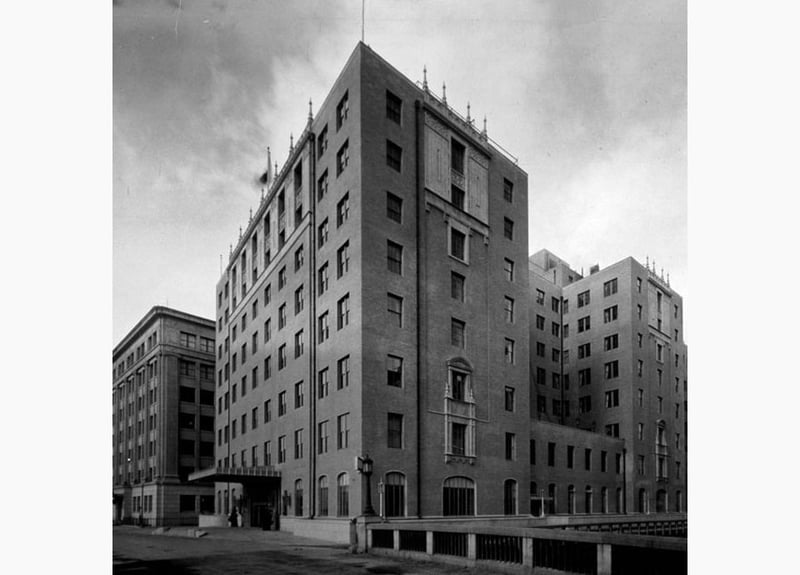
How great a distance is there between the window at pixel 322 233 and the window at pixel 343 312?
510 centimetres

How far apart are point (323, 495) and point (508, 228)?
23.2 m

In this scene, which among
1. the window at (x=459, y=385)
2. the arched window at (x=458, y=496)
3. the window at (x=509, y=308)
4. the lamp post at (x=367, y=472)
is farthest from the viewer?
the window at (x=509, y=308)

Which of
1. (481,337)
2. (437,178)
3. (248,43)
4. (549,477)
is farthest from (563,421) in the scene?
(248,43)

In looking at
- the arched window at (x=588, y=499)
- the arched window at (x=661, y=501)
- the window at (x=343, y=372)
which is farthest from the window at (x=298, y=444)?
the arched window at (x=661, y=501)

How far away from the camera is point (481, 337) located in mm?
47250

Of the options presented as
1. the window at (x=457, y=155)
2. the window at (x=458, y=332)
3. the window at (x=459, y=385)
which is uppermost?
the window at (x=457, y=155)

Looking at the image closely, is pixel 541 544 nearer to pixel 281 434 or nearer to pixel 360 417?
pixel 360 417

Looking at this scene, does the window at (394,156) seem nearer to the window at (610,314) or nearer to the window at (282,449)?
the window at (282,449)

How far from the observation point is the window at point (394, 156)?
42.5m

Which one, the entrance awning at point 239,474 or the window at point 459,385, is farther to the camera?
the entrance awning at point 239,474

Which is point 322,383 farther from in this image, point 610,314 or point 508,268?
point 610,314

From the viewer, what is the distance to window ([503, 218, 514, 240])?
51.8 m

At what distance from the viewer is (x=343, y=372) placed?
40781mm

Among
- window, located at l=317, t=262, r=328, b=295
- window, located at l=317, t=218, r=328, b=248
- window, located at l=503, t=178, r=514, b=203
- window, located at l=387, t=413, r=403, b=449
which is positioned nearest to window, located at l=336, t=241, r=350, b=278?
window, located at l=317, t=262, r=328, b=295
